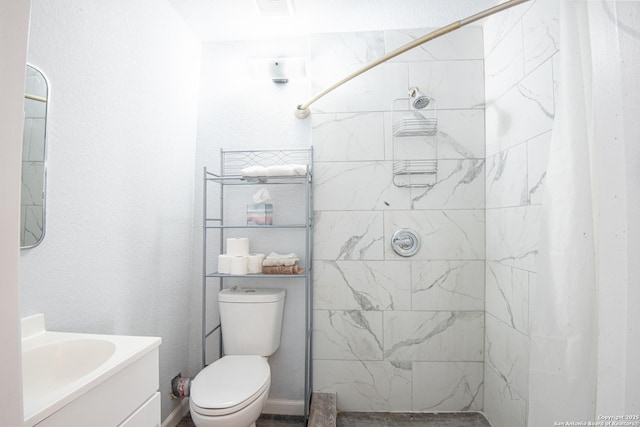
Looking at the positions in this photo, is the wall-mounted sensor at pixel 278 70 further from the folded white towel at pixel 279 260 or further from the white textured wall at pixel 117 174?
the folded white towel at pixel 279 260

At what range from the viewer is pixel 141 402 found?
2.93 feet

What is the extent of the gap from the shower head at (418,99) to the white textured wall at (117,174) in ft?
4.52

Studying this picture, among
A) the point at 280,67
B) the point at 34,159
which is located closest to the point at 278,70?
the point at 280,67

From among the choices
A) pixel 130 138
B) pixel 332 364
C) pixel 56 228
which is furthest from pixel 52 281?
pixel 332 364

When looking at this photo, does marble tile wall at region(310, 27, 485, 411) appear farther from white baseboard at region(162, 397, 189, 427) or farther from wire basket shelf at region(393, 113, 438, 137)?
white baseboard at region(162, 397, 189, 427)

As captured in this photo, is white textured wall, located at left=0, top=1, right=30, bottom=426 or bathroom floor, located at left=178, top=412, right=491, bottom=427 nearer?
white textured wall, located at left=0, top=1, right=30, bottom=426

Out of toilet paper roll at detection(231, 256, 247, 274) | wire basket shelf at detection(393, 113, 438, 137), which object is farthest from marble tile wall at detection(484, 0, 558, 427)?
toilet paper roll at detection(231, 256, 247, 274)

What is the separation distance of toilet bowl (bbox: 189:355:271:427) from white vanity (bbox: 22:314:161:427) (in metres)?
0.26

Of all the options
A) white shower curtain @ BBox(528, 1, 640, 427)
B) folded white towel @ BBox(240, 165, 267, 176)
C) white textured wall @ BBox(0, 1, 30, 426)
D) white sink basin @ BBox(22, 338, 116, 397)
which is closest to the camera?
white textured wall @ BBox(0, 1, 30, 426)

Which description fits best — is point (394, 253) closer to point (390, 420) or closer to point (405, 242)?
point (405, 242)

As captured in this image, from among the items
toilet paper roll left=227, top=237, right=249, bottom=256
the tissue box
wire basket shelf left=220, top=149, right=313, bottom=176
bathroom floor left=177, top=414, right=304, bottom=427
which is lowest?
bathroom floor left=177, top=414, right=304, bottom=427

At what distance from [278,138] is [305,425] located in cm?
171

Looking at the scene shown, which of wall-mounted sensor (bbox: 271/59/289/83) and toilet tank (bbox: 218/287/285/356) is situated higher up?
wall-mounted sensor (bbox: 271/59/289/83)

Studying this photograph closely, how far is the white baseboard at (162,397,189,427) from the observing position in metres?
1.63
